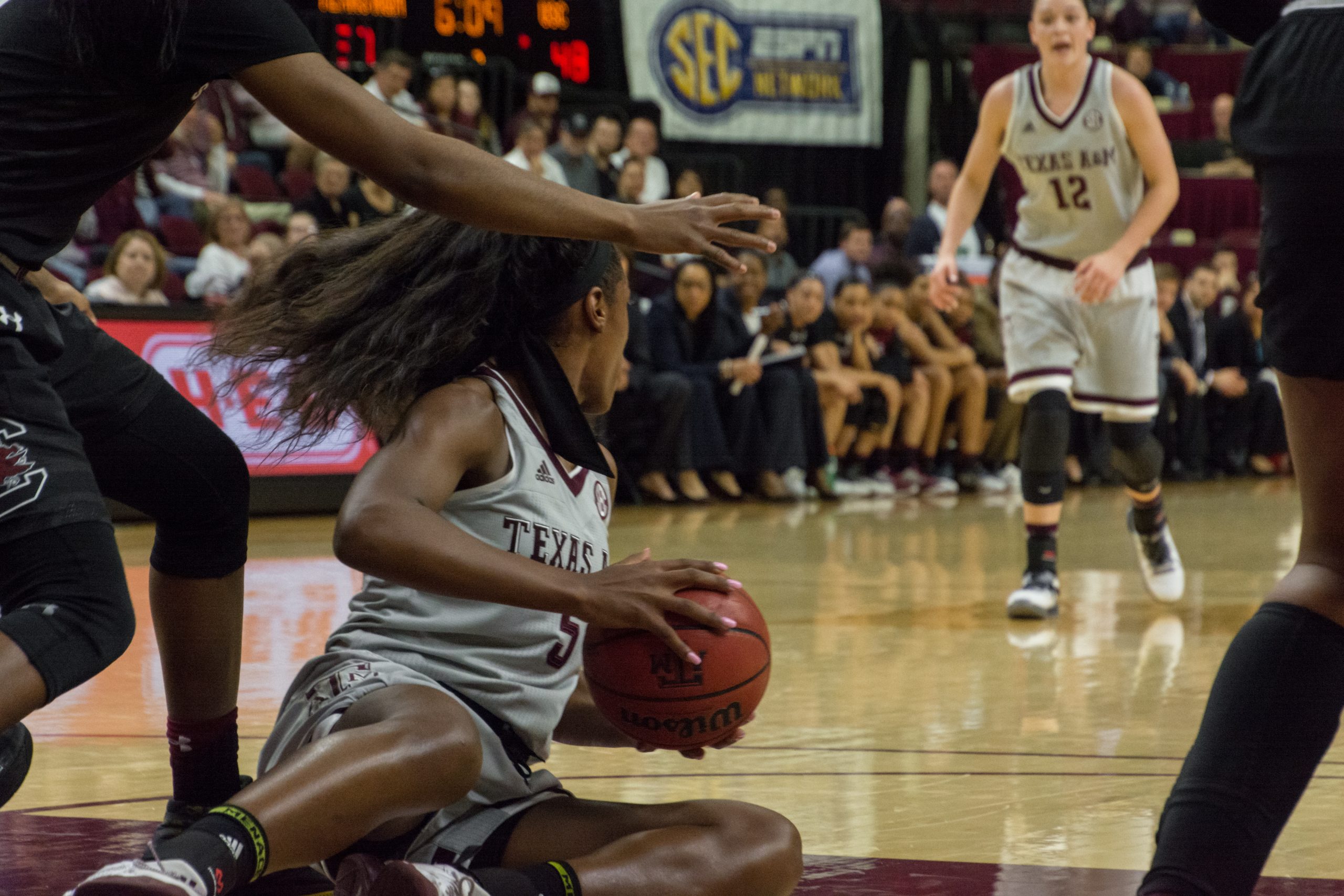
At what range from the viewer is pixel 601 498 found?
269 cm

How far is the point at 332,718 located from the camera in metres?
2.32

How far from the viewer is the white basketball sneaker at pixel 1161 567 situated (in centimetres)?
625

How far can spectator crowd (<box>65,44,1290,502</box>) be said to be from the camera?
9969 millimetres

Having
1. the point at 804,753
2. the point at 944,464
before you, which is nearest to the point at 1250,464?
the point at 944,464

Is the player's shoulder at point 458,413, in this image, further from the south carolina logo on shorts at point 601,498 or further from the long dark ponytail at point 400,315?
the south carolina logo on shorts at point 601,498

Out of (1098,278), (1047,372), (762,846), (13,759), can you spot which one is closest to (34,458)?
(13,759)

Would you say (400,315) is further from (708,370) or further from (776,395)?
(776,395)

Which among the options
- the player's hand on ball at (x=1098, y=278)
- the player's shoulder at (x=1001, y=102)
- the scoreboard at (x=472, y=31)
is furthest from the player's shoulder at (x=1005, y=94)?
the scoreboard at (x=472, y=31)

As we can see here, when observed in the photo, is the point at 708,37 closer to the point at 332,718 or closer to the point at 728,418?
the point at 728,418

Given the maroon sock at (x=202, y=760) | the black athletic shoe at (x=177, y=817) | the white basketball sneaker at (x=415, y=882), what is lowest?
the black athletic shoe at (x=177, y=817)

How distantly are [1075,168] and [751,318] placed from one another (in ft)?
16.3

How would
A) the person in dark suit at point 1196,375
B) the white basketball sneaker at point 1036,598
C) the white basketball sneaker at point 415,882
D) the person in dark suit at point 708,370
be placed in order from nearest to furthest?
the white basketball sneaker at point 415,882 → the white basketball sneaker at point 1036,598 → the person in dark suit at point 708,370 → the person in dark suit at point 1196,375

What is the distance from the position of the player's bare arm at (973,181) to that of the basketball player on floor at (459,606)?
3808 mm

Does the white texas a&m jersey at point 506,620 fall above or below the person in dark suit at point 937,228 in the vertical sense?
above
